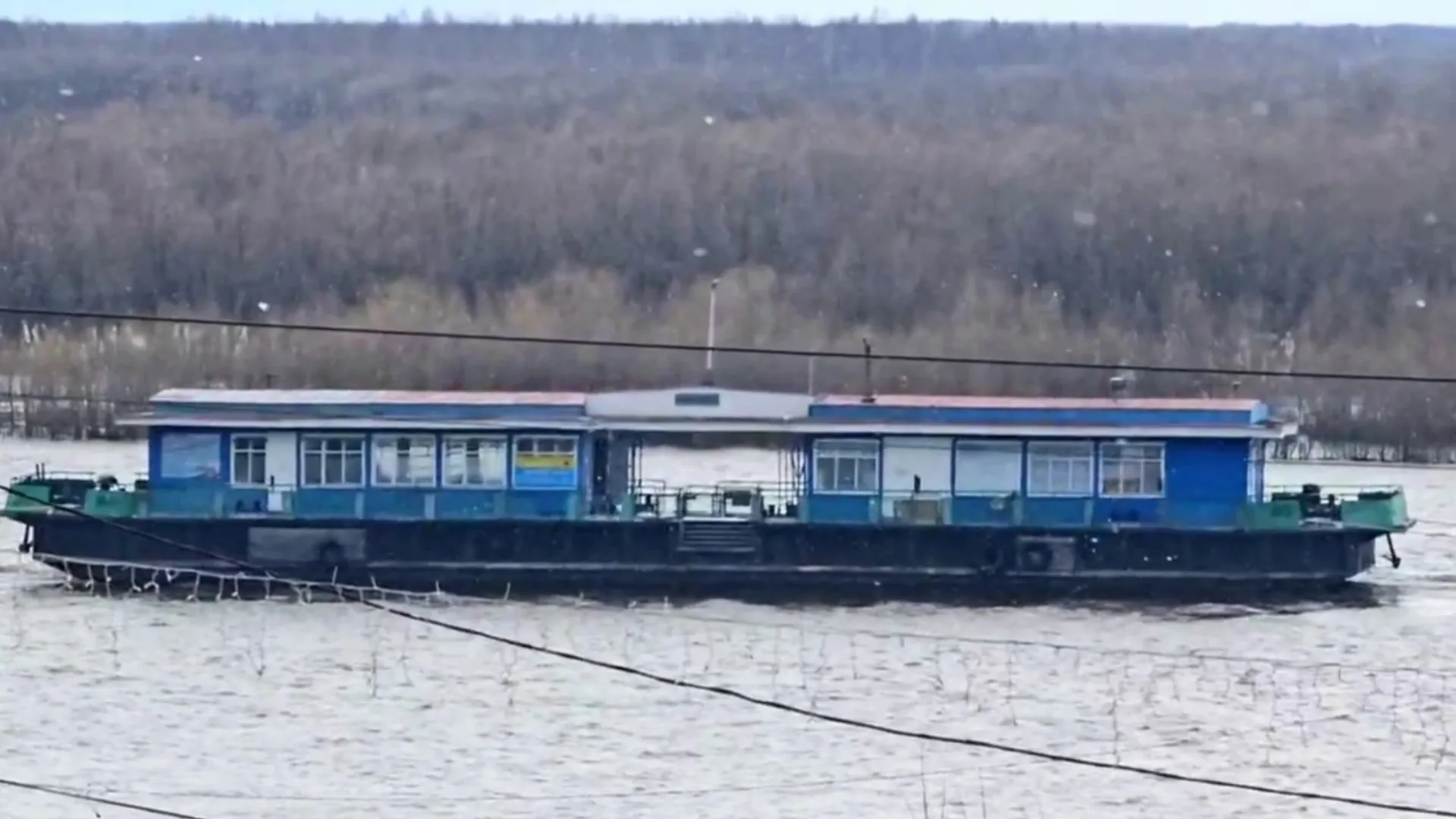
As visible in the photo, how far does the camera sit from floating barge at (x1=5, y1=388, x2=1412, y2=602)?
46438mm

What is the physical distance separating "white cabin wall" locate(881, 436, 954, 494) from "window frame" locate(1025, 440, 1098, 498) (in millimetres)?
1457

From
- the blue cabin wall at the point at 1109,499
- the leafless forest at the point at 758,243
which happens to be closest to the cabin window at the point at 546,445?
the blue cabin wall at the point at 1109,499

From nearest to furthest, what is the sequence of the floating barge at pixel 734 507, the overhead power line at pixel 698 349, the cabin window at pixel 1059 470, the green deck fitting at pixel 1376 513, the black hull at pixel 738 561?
the overhead power line at pixel 698 349 → the green deck fitting at pixel 1376 513 → the black hull at pixel 738 561 → the floating barge at pixel 734 507 → the cabin window at pixel 1059 470

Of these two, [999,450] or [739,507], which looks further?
[739,507]

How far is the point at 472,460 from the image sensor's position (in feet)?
157

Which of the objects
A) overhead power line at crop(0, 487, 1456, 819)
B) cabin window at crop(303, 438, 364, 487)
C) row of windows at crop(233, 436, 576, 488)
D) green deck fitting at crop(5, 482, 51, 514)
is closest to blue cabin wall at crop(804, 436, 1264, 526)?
row of windows at crop(233, 436, 576, 488)

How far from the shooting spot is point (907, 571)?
1833 inches

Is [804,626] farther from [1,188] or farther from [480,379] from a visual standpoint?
[1,188]

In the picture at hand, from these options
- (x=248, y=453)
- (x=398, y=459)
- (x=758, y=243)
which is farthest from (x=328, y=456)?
(x=758, y=243)

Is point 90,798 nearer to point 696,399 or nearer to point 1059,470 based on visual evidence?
point 696,399

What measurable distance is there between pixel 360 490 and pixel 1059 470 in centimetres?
1273

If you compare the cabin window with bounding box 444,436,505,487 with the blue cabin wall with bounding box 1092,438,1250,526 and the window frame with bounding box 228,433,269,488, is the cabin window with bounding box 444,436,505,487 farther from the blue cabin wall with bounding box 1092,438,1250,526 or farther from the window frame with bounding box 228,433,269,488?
the blue cabin wall with bounding box 1092,438,1250,526

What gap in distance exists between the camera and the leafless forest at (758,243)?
281ft

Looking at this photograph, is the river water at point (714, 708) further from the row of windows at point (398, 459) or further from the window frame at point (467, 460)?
the row of windows at point (398, 459)
